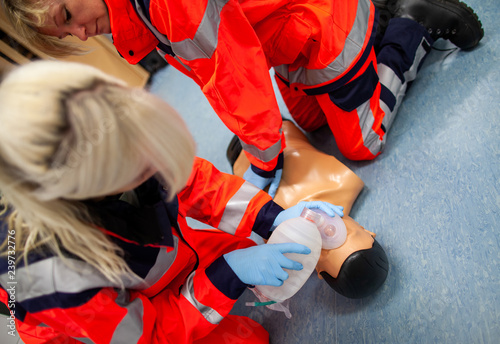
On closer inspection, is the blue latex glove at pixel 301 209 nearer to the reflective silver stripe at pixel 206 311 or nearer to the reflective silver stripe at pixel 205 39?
the reflective silver stripe at pixel 206 311

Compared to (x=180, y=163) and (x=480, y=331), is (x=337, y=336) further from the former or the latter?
(x=180, y=163)

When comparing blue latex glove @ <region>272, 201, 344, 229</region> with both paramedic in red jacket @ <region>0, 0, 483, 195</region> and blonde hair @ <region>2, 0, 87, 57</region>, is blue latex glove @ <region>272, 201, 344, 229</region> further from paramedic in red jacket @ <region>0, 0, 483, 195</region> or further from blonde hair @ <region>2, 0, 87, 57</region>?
blonde hair @ <region>2, 0, 87, 57</region>

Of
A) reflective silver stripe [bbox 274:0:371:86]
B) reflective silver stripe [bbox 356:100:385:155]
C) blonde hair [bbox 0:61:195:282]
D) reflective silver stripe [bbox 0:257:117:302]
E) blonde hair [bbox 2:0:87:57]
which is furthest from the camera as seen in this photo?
reflective silver stripe [bbox 356:100:385:155]

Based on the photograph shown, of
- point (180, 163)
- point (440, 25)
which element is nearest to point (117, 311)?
point (180, 163)

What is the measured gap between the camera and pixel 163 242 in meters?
0.74

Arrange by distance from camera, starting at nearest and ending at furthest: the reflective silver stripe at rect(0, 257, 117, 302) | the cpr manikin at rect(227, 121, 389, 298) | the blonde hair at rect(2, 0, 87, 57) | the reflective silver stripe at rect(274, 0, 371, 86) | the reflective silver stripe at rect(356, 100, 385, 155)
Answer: the reflective silver stripe at rect(0, 257, 117, 302) < the blonde hair at rect(2, 0, 87, 57) < the cpr manikin at rect(227, 121, 389, 298) < the reflective silver stripe at rect(274, 0, 371, 86) < the reflective silver stripe at rect(356, 100, 385, 155)

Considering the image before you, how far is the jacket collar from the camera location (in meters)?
0.89

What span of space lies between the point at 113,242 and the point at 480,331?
92 cm

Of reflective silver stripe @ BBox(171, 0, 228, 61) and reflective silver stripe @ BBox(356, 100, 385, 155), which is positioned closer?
reflective silver stripe @ BBox(171, 0, 228, 61)

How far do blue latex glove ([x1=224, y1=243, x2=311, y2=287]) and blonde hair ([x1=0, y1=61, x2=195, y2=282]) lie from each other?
1.15ft

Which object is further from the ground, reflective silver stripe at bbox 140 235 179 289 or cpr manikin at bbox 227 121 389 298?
reflective silver stripe at bbox 140 235 179 289

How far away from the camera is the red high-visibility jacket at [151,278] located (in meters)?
0.63

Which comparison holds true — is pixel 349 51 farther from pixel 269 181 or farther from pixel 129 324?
pixel 129 324

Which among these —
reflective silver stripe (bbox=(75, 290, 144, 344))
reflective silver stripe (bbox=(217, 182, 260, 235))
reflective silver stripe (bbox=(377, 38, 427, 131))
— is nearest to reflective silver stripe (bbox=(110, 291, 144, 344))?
reflective silver stripe (bbox=(75, 290, 144, 344))
